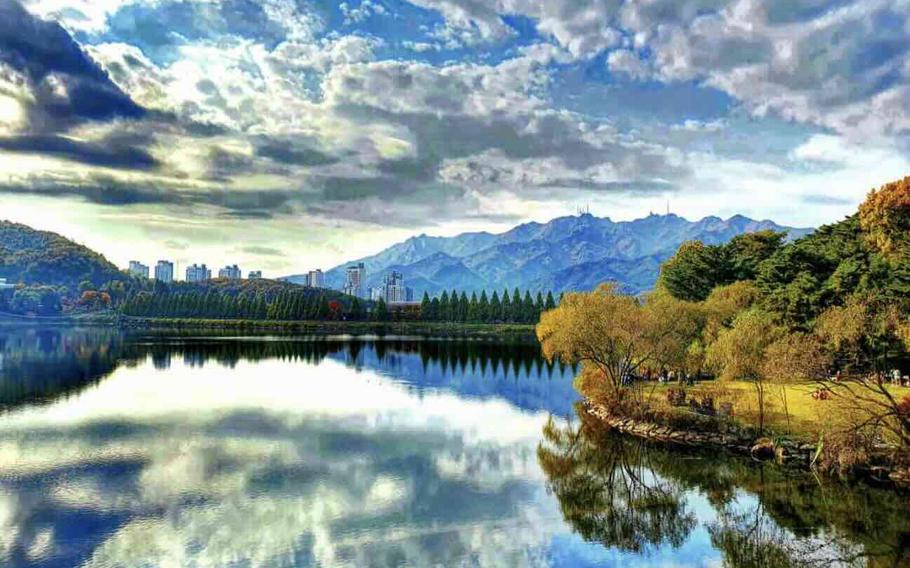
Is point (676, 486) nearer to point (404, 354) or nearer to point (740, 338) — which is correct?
point (740, 338)

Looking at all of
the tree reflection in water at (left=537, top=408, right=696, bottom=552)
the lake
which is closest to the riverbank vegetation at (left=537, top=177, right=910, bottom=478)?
the lake

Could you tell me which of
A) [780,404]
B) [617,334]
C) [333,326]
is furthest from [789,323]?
[333,326]

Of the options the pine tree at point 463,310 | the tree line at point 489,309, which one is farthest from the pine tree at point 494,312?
the pine tree at point 463,310

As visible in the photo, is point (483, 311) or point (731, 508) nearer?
point (731, 508)

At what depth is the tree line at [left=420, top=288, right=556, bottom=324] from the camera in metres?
154

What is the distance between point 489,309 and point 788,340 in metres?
124

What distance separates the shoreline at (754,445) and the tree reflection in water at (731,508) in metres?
1.30

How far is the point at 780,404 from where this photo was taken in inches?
1539

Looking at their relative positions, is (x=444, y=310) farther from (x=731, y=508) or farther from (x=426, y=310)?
(x=731, y=508)

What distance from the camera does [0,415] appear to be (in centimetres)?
4103

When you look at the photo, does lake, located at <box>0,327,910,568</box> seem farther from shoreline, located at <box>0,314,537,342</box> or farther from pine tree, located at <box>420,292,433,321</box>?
pine tree, located at <box>420,292,433,321</box>

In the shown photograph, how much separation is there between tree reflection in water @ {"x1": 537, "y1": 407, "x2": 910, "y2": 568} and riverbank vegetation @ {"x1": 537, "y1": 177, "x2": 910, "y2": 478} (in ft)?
7.79

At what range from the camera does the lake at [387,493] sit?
2091 cm

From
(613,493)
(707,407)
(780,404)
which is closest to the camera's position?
(613,493)
